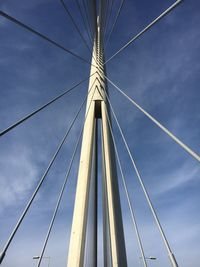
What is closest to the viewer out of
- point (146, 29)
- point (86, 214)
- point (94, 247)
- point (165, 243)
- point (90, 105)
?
point (165, 243)

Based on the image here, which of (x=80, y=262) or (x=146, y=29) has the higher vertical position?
(x=146, y=29)

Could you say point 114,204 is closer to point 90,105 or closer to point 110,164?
point 110,164

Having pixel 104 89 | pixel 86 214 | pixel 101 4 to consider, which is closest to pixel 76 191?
pixel 86 214

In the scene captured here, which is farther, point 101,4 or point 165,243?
point 101,4

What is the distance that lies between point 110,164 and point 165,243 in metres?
3.03

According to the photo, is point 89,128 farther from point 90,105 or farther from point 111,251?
point 111,251

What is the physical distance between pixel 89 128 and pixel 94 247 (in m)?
3.06

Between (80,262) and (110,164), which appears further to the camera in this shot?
(110,164)

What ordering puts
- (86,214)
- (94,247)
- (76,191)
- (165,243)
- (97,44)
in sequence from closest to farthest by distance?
(165,243)
(86,214)
(76,191)
(94,247)
(97,44)

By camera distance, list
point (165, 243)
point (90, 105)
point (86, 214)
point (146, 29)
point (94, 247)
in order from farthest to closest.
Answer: point (90, 105)
point (94, 247)
point (86, 214)
point (146, 29)
point (165, 243)

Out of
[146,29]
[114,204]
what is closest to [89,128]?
[114,204]

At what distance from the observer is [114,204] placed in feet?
19.3

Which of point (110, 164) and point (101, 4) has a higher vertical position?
point (101, 4)

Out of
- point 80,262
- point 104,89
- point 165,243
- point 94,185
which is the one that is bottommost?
point 165,243
